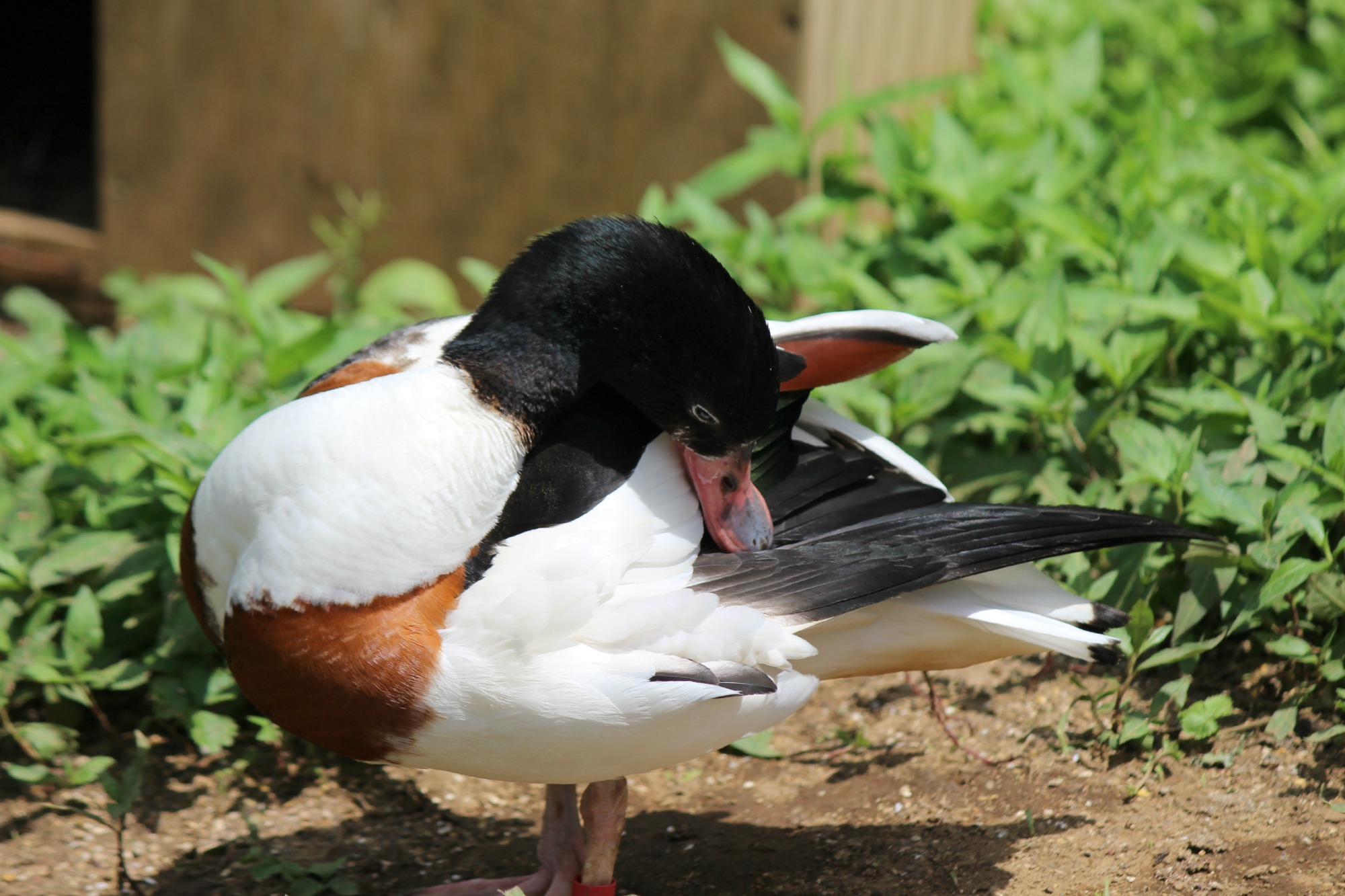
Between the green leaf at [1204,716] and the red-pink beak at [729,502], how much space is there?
0.99m

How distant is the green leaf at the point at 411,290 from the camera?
177 inches

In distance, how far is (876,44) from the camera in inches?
179

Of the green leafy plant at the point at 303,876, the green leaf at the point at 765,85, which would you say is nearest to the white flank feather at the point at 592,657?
the green leafy plant at the point at 303,876

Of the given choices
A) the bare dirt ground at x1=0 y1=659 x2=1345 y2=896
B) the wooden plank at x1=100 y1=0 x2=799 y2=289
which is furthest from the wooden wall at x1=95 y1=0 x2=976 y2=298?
the bare dirt ground at x1=0 y1=659 x2=1345 y2=896

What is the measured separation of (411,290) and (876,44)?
193 cm

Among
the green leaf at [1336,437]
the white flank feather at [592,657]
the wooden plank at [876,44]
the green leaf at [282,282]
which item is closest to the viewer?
the white flank feather at [592,657]

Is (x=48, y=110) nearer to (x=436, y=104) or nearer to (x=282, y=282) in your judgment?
(x=436, y=104)

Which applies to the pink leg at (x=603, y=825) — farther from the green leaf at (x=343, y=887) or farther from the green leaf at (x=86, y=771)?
the green leaf at (x=86, y=771)

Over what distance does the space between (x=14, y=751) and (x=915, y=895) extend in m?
2.01

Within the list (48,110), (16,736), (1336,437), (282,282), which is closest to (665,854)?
(16,736)

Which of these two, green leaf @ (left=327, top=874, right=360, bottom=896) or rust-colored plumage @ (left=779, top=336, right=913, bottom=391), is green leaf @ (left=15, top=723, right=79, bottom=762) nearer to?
green leaf @ (left=327, top=874, right=360, bottom=896)

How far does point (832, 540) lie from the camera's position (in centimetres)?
217

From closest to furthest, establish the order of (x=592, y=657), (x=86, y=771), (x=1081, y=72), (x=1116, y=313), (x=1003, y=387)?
1. (x=592, y=657)
2. (x=86, y=771)
3. (x=1003, y=387)
4. (x=1116, y=313)
5. (x=1081, y=72)

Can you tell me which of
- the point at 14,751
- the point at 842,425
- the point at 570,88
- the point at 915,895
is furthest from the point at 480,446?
the point at 570,88
